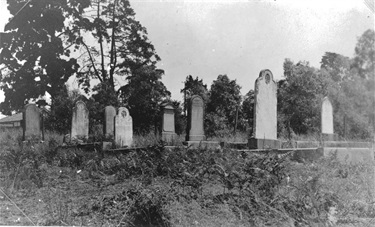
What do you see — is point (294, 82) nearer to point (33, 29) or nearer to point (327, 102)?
point (327, 102)

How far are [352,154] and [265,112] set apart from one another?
7.19ft

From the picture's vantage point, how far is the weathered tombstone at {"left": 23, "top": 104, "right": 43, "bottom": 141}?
13008 millimetres

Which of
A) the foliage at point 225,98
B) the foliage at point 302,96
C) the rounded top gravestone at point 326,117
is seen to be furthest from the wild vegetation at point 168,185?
the foliage at point 225,98

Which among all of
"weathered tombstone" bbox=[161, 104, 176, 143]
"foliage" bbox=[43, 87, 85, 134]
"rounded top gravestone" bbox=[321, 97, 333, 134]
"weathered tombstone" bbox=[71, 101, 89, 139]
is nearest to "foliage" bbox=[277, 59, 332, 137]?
"weathered tombstone" bbox=[161, 104, 176, 143]

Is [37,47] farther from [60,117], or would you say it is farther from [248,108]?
[248,108]

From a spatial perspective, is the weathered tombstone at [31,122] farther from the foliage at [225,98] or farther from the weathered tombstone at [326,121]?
the foliage at [225,98]

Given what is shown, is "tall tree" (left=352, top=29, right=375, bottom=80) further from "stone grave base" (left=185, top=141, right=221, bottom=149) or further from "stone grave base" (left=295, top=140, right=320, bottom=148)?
"stone grave base" (left=185, top=141, right=221, bottom=149)

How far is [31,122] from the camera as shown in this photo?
13242 millimetres

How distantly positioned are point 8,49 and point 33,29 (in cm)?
140

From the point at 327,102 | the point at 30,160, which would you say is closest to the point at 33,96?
the point at 30,160

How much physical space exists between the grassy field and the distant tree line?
5964 millimetres

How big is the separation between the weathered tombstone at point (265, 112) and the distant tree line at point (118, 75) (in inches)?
124

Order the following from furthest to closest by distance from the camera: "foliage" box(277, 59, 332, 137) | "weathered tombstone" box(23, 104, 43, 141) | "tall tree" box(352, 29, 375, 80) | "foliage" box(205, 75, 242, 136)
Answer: "foliage" box(205, 75, 242, 136) < "foliage" box(277, 59, 332, 137) < "weathered tombstone" box(23, 104, 43, 141) < "tall tree" box(352, 29, 375, 80)

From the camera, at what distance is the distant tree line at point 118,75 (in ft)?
42.8
